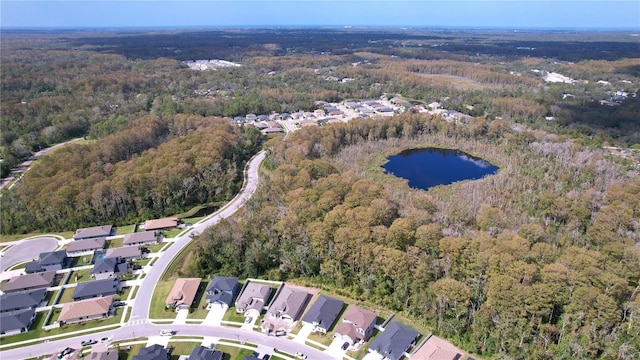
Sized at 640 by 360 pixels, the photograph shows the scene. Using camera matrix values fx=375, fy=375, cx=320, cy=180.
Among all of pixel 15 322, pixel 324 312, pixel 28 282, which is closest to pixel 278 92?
pixel 28 282

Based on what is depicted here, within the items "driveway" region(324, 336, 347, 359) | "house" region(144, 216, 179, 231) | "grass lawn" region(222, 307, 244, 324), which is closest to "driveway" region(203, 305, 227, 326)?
"grass lawn" region(222, 307, 244, 324)

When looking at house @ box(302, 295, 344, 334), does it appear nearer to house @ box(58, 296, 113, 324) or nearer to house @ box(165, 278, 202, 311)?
house @ box(165, 278, 202, 311)

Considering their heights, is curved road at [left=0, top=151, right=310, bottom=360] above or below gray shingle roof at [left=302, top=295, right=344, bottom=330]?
below

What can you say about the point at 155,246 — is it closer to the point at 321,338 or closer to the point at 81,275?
the point at 81,275

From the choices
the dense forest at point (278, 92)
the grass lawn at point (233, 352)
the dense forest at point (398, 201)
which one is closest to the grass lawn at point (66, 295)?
the dense forest at point (398, 201)

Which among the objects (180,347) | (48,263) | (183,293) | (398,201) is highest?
(398,201)

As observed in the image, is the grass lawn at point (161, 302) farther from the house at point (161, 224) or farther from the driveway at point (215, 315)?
the house at point (161, 224)

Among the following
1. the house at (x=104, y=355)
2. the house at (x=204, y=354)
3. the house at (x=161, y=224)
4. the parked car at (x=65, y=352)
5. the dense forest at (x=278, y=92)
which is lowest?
the parked car at (x=65, y=352)
